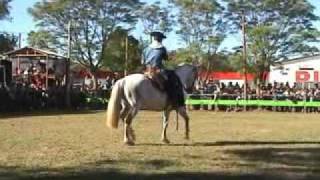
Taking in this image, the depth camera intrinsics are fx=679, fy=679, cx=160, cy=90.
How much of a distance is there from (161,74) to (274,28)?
40601 mm

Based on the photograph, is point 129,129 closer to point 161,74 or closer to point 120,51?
point 161,74

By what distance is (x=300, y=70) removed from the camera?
57.8m

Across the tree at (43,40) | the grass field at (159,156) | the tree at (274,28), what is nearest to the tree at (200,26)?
the tree at (274,28)

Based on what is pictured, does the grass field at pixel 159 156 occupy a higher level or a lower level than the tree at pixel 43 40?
lower

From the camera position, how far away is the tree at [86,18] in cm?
5888

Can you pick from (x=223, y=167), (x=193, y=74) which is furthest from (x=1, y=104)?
(x=223, y=167)

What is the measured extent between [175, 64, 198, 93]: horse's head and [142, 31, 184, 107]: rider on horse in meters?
0.35

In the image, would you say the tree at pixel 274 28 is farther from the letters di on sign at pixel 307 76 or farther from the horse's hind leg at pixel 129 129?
the horse's hind leg at pixel 129 129

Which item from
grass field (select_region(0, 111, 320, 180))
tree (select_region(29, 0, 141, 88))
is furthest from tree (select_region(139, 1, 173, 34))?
grass field (select_region(0, 111, 320, 180))

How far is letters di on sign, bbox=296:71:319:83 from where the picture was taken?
191 feet

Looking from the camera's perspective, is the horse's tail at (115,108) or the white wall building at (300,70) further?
the white wall building at (300,70)

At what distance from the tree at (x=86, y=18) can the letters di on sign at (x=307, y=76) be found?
15285 mm

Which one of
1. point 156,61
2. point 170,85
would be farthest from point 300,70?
point 156,61

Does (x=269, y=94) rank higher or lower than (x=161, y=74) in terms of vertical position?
lower
